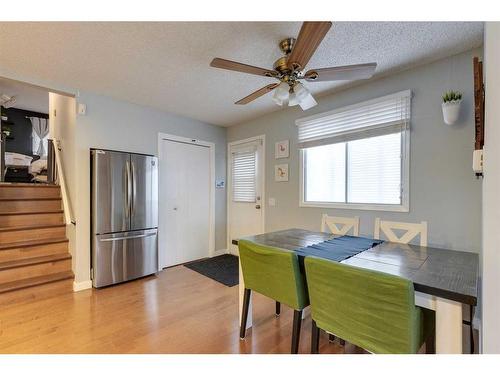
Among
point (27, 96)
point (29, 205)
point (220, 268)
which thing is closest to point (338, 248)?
point (220, 268)

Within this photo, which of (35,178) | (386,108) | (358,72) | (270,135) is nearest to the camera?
(358,72)

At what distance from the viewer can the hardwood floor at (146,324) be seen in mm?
1804

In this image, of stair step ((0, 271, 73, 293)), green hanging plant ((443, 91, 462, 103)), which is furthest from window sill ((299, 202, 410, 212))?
stair step ((0, 271, 73, 293))

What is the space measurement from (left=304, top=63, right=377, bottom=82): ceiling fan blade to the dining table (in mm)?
1268

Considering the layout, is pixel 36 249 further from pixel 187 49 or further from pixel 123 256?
pixel 187 49

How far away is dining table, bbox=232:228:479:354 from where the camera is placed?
109cm

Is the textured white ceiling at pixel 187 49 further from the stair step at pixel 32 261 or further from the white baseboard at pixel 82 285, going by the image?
the white baseboard at pixel 82 285

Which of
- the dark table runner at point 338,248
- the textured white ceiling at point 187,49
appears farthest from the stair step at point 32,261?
the dark table runner at point 338,248

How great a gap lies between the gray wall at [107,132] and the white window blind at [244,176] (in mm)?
895
